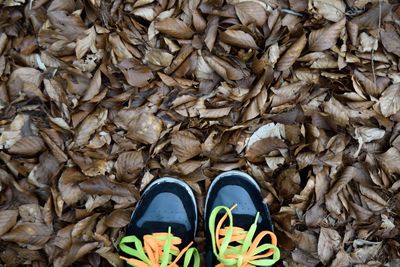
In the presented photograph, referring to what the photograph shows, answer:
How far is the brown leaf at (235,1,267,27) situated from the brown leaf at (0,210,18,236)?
94 cm

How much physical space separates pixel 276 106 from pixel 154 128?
39 centimetres

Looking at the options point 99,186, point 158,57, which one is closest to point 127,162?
point 99,186

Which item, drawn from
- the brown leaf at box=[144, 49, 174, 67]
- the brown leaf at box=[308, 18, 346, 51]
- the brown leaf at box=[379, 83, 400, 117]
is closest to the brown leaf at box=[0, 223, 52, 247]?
the brown leaf at box=[144, 49, 174, 67]

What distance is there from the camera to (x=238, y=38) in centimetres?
129

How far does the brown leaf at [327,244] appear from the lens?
1.34 meters

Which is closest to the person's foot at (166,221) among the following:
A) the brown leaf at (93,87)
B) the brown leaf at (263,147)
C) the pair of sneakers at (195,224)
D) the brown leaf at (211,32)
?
the pair of sneakers at (195,224)

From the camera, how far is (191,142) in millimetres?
1329

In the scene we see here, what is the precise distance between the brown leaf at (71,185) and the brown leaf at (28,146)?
0.12 meters

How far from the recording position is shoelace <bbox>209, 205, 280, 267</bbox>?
1.29 metres

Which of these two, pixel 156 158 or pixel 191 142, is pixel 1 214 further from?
pixel 191 142

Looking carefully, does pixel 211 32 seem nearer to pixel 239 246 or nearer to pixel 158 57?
pixel 158 57

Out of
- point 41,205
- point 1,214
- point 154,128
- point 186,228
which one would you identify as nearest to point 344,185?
point 186,228

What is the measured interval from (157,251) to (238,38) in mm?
712

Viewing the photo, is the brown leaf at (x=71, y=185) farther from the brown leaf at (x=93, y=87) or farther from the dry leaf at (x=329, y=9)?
the dry leaf at (x=329, y=9)
